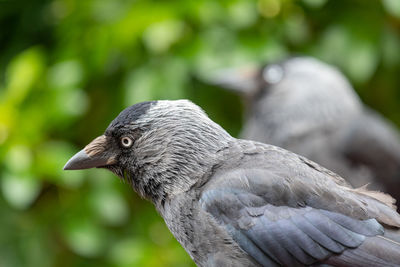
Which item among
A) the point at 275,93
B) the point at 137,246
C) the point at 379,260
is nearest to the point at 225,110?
the point at 275,93

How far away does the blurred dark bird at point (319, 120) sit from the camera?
3.00 meters

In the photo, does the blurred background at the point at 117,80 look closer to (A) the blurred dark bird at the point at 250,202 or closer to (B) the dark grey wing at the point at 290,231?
(A) the blurred dark bird at the point at 250,202

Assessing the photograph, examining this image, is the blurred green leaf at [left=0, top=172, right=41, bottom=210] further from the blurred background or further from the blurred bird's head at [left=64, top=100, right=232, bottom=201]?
the blurred bird's head at [left=64, top=100, right=232, bottom=201]

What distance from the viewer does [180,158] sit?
5.79 feet

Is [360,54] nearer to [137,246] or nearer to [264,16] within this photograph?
[264,16]

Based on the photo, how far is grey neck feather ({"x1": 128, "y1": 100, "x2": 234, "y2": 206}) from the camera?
1750 millimetres

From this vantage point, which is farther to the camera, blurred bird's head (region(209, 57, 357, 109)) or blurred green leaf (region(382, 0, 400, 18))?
blurred bird's head (region(209, 57, 357, 109))

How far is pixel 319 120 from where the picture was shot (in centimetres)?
322

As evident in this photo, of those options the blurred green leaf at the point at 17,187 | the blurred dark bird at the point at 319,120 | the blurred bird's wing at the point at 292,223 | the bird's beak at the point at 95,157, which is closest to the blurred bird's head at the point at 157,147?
the bird's beak at the point at 95,157

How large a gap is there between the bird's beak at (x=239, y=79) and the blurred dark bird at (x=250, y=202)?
1.34 meters

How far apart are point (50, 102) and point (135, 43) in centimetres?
45

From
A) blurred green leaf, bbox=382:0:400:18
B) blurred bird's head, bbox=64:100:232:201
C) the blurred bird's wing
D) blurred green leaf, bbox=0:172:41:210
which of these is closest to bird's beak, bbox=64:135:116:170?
blurred bird's head, bbox=64:100:232:201

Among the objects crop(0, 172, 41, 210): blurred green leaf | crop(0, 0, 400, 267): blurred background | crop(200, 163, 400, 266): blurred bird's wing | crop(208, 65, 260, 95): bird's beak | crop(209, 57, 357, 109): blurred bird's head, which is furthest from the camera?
crop(209, 57, 357, 109): blurred bird's head

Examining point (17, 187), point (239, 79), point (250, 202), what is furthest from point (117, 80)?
point (250, 202)
